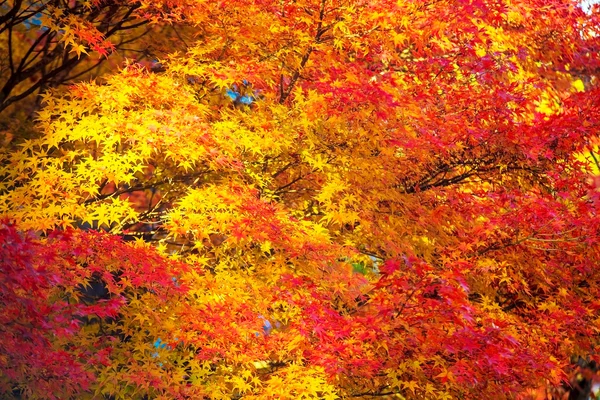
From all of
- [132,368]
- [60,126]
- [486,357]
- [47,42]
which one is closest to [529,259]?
[486,357]

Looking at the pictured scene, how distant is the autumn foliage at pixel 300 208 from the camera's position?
6770 mm

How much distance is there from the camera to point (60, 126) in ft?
23.6

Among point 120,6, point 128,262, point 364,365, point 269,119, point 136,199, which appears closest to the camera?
point 128,262

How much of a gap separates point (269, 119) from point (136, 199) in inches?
163

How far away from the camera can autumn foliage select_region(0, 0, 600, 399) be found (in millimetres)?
6770

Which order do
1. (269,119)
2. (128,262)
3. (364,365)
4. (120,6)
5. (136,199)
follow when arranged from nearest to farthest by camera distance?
(128,262) → (364,365) → (269,119) → (120,6) → (136,199)

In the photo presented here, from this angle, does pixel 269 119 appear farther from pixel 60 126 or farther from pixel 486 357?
pixel 486 357

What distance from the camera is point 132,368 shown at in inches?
265

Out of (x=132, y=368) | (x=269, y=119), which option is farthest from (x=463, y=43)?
(x=132, y=368)

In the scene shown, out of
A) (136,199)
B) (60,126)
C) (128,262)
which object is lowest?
(136,199)

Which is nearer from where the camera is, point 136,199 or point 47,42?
point 47,42

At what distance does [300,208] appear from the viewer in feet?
27.6

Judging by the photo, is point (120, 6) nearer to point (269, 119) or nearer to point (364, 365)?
point (269, 119)

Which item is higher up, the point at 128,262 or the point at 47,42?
the point at 47,42
